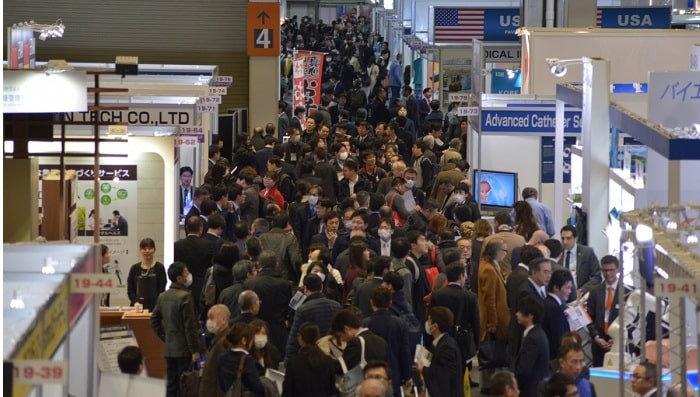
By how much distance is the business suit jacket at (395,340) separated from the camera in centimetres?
812

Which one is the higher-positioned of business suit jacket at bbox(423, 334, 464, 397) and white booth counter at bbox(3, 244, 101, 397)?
white booth counter at bbox(3, 244, 101, 397)

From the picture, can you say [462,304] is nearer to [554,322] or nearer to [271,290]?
[554,322]

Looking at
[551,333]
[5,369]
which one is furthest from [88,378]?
[551,333]

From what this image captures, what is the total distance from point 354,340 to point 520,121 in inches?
308

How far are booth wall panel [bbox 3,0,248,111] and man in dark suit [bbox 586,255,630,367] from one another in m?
16.2

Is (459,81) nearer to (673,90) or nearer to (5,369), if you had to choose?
(673,90)

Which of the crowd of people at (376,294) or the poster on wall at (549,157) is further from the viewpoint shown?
the poster on wall at (549,157)

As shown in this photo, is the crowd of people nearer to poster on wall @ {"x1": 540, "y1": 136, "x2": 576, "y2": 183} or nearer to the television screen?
the television screen

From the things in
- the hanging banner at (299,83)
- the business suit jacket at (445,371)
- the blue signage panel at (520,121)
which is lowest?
the business suit jacket at (445,371)

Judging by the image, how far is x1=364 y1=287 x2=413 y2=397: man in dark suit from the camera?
8117mm

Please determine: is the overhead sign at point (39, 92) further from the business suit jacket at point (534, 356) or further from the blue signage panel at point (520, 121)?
the blue signage panel at point (520, 121)

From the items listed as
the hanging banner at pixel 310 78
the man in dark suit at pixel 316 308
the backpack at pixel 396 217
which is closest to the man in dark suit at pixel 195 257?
the man in dark suit at pixel 316 308

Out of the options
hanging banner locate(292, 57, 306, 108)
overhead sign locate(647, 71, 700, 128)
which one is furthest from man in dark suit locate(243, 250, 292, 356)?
hanging banner locate(292, 57, 306, 108)

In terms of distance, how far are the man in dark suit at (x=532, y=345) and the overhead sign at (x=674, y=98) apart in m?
3.18
